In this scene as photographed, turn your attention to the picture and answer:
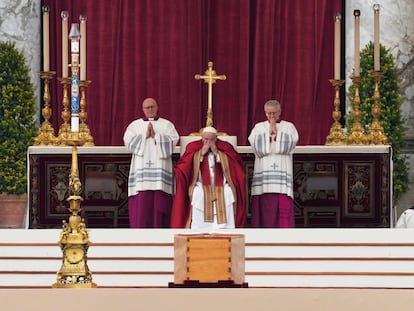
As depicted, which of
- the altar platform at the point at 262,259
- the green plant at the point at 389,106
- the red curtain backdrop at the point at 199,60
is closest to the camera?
the altar platform at the point at 262,259

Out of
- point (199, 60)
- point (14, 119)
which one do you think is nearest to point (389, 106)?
point (199, 60)

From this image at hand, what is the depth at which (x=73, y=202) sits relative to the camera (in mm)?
6348

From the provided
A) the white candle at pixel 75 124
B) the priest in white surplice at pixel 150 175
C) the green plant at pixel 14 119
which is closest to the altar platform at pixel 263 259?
the priest in white surplice at pixel 150 175

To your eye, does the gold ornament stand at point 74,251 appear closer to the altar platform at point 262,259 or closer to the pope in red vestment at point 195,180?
the altar platform at point 262,259

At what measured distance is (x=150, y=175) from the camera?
1080 cm

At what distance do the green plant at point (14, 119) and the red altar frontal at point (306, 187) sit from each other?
307 centimetres

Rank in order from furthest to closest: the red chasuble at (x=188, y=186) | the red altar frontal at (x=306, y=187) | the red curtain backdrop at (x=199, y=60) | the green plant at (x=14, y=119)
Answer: the red curtain backdrop at (x=199, y=60), the green plant at (x=14, y=119), the red altar frontal at (x=306, y=187), the red chasuble at (x=188, y=186)

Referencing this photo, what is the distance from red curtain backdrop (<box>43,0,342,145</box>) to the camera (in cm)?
1516

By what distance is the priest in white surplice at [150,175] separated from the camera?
35.4 feet

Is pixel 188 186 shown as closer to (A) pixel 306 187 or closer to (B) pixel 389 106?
(A) pixel 306 187

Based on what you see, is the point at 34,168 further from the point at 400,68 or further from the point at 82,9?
the point at 400,68

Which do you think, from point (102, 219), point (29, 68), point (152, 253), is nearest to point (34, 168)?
point (102, 219)

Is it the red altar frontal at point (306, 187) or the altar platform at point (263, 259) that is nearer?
the altar platform at point (263, 259)

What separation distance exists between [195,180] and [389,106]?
4.41 m
